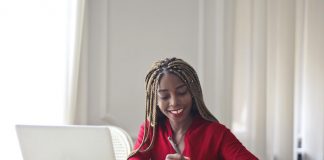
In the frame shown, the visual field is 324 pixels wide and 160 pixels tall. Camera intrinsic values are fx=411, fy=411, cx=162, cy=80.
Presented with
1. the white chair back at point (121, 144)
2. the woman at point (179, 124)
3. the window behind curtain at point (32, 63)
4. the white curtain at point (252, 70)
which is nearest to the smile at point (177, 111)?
the woman at point (179, 124)

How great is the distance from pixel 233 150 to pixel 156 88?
290mm

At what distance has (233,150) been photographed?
3.94 ft

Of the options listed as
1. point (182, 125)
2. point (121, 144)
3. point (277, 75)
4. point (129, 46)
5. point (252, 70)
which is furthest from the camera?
point (129, 46)

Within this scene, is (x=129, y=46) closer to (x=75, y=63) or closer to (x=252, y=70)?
(x=75, y=63)

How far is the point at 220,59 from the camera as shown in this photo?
7.55 feet

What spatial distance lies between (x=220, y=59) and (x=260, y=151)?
2.08 feet

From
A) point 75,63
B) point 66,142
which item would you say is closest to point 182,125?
point 66,142

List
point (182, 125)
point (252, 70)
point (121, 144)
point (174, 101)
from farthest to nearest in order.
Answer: point (121, 144), point (252, 70), point (182, 125), point (174, 101)

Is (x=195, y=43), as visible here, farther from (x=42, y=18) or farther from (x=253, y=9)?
(x=42, y=18)

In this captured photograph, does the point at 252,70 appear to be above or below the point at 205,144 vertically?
above

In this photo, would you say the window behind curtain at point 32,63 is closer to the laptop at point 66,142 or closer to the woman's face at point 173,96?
the laptop at point 66,142

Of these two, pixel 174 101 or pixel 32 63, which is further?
pixel 32 63

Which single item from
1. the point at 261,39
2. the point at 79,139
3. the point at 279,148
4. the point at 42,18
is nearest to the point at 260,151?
the point at 279,148

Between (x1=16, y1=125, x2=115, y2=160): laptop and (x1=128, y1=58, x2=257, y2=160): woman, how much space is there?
14 cm
